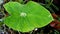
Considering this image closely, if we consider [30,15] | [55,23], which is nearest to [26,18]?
[30,15]

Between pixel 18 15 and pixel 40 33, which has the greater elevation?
pixel 18 15

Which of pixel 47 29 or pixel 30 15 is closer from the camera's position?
pixel 30 15

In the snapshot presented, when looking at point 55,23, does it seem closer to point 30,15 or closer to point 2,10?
point 30,15

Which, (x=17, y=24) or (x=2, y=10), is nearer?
(x=17, y=24)

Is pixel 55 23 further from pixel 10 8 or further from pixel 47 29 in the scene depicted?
pixel 10 8

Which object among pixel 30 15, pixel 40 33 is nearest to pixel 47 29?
pixel 40 33
